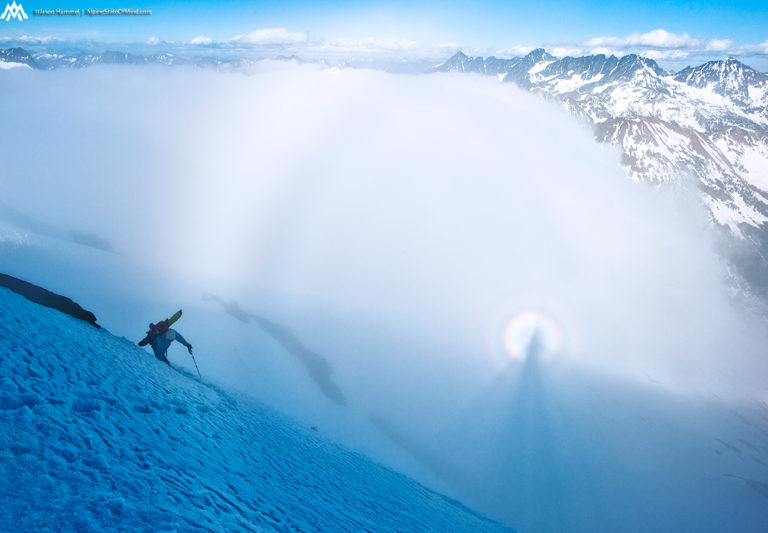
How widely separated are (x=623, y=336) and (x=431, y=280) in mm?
58870

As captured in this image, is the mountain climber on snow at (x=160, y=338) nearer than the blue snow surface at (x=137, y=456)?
No

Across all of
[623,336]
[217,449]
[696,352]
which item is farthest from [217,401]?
[696,352]

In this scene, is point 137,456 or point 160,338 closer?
point 137,456

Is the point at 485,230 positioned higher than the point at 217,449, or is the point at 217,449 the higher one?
the point at 485,230

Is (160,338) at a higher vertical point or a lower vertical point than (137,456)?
higher

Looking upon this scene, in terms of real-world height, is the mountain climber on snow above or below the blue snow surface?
above

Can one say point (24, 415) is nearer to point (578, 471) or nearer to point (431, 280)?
point (578, 471)

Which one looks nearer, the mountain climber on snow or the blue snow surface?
the blue snow surface

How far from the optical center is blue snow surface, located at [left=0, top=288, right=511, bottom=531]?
3.51 metres

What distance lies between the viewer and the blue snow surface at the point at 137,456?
3.51 meters

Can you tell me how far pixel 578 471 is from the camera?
3509 centimetres

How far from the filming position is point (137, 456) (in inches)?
191

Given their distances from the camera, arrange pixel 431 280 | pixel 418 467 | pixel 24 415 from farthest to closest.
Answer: pixel 431 280, pixel 418 467, pixel 24 415

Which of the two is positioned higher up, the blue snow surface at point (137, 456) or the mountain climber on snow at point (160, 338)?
the mountain climber on snow at point (160, 338)
